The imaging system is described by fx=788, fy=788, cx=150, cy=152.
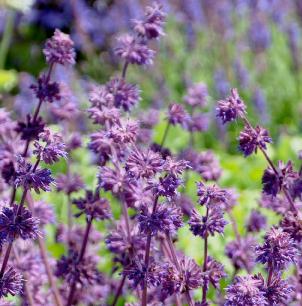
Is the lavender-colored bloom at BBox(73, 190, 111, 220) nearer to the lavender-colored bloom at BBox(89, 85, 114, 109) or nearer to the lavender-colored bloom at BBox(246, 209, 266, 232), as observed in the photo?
the lavender-colored bloom at BBox(89, 85, 114, 109)

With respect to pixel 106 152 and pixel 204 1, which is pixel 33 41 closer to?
pixel 204 1

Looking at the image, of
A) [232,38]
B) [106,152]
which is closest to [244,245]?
[106,152]

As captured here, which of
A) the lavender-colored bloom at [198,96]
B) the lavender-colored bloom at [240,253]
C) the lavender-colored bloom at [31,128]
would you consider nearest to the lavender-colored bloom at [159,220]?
the lavender-colored bloom at [31,128]

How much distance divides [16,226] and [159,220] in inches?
11.3

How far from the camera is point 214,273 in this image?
5.77 feet

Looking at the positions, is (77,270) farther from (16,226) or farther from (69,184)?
(16,226)

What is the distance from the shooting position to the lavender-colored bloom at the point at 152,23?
1958 mm

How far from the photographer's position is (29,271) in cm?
215

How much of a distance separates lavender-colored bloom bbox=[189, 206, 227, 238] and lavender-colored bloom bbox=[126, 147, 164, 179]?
17 centimetres

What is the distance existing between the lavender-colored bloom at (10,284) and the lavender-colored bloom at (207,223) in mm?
378

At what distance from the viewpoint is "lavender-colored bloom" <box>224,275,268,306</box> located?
1509mm

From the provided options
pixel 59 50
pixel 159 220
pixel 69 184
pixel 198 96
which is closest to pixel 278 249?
pixel 159 220

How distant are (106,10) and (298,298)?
26.6 ft

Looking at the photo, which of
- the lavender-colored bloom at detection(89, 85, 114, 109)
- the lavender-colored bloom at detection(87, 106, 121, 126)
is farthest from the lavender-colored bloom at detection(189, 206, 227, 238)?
the lavender-colored bloom at detection(89, 85, 114, 109)
